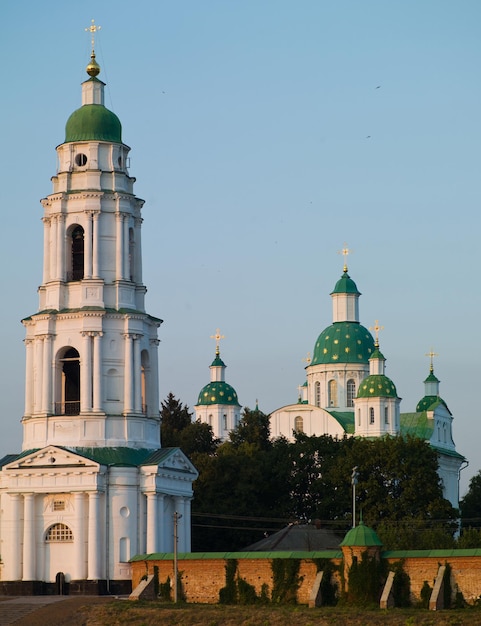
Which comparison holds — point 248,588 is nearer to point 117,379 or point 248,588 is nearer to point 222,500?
point 117,379

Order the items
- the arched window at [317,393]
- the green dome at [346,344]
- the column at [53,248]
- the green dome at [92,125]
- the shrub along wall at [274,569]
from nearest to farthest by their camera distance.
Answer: the shrub along wall at [274,569] → the column at [53,248] → the green dome at [92,125] → the green dome at [346,344] → the arched window at [317,393]

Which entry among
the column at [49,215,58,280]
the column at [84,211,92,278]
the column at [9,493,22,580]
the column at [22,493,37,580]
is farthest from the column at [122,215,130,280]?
the column at [9,493,22,580]

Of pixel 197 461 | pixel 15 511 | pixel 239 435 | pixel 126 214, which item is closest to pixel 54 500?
pixel 15 511

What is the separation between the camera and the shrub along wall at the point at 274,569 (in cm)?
5350

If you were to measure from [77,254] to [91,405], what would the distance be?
675 cm

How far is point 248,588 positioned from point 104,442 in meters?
12.8

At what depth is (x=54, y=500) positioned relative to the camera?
2630 inches

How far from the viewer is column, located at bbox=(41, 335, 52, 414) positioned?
68.2 meters

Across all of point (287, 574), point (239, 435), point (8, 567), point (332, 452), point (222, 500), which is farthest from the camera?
point (239, 435)

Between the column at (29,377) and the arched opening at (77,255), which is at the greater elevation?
the arched opening at (77,255)

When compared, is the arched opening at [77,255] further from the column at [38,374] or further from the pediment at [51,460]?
the pediment at [51,460]

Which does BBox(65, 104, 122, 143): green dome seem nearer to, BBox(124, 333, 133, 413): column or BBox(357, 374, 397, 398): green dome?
BBox(124, 333, 133, 413): column

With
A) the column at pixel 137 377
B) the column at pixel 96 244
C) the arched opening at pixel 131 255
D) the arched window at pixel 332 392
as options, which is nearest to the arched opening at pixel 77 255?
the column at pixel 96 244

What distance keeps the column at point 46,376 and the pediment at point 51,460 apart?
2.16 meters
